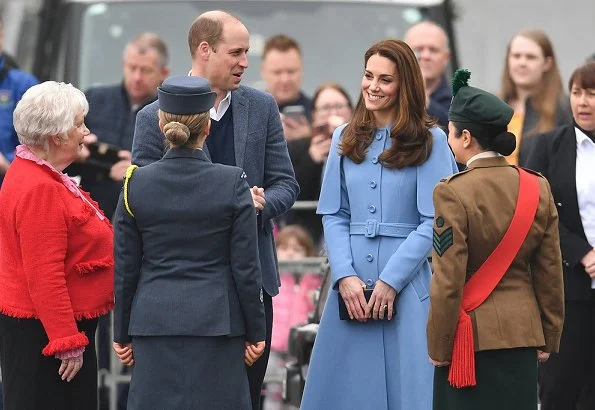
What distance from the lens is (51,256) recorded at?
6348mm

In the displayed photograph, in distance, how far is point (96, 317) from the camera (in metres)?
6.59

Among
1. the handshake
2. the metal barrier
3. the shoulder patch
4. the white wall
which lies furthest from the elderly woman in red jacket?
the white wall

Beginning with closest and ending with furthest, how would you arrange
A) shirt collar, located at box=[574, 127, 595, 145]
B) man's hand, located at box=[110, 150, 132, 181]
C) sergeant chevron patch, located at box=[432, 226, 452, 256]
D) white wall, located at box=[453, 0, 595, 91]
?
sergeant chevron patch, located at box=[432, 226, 452, 256], shirt collar, located at box=[574, 127, 595, 145], man's hand, located at box=[110, 150, 132, 181], white wall, located at box=[453, 0, 595, 91]

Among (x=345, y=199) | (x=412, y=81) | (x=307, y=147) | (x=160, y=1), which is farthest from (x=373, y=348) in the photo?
(x=160, y=1)

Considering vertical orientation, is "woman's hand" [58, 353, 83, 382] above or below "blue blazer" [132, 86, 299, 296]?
below

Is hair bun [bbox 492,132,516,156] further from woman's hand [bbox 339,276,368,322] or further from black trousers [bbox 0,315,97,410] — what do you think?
black trousers [bbox 0,315,97,410]

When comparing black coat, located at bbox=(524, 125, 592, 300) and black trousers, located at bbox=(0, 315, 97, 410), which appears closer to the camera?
black trousers, located at bbox=(0, 315, 97, 410)

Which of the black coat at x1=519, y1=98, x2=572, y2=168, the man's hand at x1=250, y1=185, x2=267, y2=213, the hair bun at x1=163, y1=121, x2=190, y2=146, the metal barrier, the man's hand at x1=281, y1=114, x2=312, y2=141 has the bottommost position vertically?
the metal barrier

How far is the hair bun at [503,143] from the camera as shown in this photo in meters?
6.26

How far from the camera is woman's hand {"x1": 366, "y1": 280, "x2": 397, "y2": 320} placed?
6.73 m

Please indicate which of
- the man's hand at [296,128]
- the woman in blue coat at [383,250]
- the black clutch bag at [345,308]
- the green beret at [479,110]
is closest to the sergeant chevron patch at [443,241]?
the green beret at [479,110]

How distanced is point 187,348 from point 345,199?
3.85ft

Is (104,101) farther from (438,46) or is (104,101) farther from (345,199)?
(345,199)

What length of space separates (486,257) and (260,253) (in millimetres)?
1028
